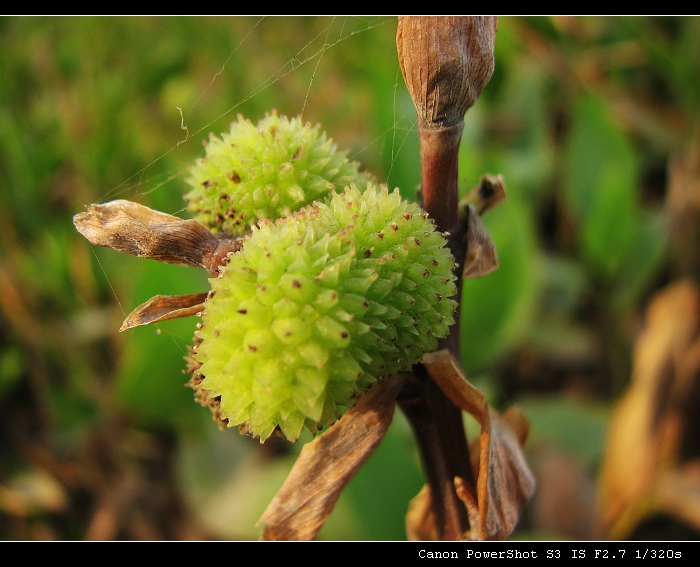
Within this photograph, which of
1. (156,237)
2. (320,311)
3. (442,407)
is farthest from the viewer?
(442,407)

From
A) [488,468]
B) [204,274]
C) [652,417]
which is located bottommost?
[652,417]

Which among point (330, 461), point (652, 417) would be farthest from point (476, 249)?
point (652, 417)

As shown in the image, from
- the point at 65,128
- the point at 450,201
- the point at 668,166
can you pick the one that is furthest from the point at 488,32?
the point at 65,128

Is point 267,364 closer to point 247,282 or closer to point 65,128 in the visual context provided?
point 247,282

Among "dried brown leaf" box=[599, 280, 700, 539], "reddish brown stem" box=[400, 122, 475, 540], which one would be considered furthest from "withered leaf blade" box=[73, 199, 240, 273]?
"dried brown leaf" box=[599, 280, 700, 539]

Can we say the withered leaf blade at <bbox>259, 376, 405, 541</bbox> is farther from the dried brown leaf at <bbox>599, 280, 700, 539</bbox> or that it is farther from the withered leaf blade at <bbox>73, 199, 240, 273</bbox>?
the dried brown leaf at <bbox>599, 280, 700, 539</bbox>

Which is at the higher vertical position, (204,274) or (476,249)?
(476,249)

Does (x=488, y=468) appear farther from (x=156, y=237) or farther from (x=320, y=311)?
(x=156, y=237)
